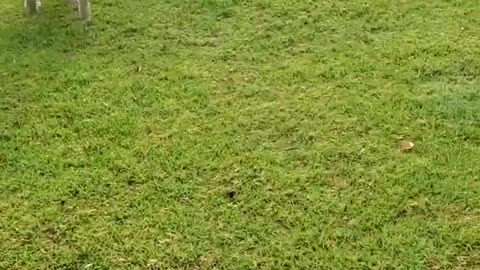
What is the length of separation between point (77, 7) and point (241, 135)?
1.81m

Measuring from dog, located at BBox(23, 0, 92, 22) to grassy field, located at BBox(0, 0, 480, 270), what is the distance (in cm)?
7

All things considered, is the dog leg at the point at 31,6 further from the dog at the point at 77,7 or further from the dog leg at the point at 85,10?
the dog leg at the point at 85,10

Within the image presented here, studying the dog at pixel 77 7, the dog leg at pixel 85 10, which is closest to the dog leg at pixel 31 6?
the dog at pixel 77 7

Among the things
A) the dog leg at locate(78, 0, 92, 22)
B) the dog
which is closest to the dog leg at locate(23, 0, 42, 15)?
the dog

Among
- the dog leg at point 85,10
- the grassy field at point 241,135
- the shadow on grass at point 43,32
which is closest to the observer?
the grassy field at point 241,135

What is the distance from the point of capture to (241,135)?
142 inches

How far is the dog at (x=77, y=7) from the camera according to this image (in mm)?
4684

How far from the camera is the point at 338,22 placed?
4695 millimetres

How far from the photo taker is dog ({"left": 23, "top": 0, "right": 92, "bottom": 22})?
4.68m

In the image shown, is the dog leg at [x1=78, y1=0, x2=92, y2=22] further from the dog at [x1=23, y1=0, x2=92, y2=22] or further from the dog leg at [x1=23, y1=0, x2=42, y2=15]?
the dog leg at [x1=23, y1=0, x2=42, y2=15]

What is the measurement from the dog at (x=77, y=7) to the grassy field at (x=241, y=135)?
2.7 inches

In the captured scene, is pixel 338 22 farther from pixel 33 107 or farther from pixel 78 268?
pixel 78 268

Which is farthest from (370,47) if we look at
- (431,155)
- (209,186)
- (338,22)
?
(209,186)

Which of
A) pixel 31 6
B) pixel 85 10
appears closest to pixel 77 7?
pixel 85 10
